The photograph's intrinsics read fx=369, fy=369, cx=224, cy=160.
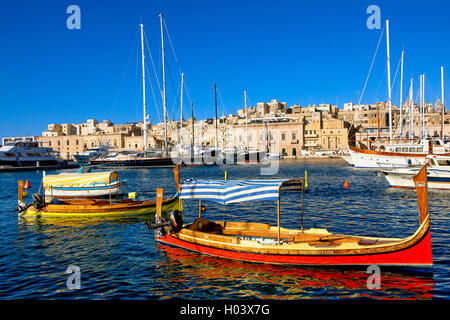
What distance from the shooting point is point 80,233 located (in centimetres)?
1775

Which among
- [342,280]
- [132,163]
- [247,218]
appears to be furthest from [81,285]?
[132,163]

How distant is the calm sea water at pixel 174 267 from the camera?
10320 millimetres

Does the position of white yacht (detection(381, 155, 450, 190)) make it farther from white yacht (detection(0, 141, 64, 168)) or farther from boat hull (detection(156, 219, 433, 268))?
white yacht (detection(0, 141, 64, 168))

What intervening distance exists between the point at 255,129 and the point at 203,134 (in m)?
19.3

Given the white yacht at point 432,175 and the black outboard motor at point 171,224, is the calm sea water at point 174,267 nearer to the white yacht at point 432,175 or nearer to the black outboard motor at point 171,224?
the black outboard motor at point 171,224

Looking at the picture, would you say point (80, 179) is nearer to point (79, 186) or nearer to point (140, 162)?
point (79, 186)

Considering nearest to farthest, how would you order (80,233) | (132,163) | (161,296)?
1. (161,296)
2. (80,233)
3. (132,163)

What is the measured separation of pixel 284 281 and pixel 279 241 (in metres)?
1.75

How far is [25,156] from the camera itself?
2891 inches

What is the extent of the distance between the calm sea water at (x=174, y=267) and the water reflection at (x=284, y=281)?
28mm

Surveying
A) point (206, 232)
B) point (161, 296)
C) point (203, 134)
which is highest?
point (203, 134)

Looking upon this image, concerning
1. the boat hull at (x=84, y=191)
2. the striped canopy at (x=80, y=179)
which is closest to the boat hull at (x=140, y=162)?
the boat hull at (x=84, y=191)

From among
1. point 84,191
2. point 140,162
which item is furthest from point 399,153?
point 140,162
